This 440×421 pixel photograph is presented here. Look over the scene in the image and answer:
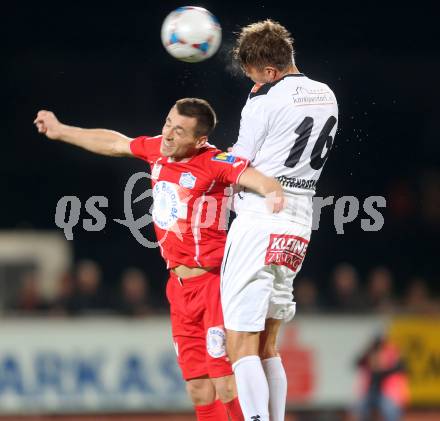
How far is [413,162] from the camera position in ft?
61.2

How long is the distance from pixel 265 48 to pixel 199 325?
5.53 ft

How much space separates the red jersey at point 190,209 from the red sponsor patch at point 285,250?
43 cm

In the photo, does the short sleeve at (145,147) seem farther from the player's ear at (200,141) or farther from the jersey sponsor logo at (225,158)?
the jersey sponsor logo at (225,158)

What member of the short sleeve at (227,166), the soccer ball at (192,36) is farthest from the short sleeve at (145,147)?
the soccer ball at (192,36)

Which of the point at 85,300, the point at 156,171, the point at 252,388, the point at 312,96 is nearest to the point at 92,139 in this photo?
the point at 156,171

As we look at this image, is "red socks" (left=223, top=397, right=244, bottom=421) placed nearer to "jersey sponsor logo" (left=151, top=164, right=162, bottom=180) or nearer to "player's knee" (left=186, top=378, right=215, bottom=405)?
"player's knee" (left=186, top=378, right=215, bottom=405)

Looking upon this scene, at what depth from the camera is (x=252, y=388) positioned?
5.66 m

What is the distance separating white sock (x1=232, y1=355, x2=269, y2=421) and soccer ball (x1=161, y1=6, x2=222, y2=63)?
1843mm

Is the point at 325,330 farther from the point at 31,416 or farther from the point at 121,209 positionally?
the point at 121,209

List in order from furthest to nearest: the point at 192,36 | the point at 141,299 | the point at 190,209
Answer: the point at 141,299, the point at 192,36, the point at 190,209

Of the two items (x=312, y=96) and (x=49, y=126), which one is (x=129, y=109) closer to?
(x=49, y=126)

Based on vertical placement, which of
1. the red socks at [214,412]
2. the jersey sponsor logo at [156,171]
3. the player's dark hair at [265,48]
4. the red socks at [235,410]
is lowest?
the red socks at [214,412]

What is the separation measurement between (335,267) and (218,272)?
392 inches

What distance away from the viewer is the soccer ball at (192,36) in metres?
6.15
